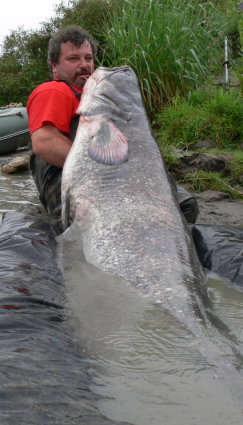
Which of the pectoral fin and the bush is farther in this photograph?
the bush

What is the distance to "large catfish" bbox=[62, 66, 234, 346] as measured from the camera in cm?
241

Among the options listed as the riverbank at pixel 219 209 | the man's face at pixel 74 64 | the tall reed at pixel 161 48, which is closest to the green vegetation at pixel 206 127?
the tall reed at pixel 161 48

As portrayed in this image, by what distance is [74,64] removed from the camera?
4.36 metres

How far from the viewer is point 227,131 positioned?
263 inches

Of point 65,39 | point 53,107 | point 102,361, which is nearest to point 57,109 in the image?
point 53,107

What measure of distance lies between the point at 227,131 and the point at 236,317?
450 cm

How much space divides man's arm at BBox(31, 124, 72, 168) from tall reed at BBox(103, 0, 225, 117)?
3604 mm

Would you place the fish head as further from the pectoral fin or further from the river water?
the river water

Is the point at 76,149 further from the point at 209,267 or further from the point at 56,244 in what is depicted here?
the point at 209,267

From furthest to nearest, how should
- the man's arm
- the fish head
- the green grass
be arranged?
the green grass → the man's arm → the fish head

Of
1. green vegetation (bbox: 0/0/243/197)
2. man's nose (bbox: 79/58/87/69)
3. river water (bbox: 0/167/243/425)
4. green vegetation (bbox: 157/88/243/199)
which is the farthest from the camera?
green vegetation (bbox: 0/0/243/197)

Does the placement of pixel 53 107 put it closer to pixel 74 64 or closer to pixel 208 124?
pixel 74 64

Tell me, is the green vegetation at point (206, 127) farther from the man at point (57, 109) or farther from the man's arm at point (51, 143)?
the man's arm at point (51, 143)

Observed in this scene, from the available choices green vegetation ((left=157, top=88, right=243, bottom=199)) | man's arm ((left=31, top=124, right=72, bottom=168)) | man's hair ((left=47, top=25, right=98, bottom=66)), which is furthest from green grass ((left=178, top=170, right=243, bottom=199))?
man's arm ((left=31, top=124, right=72, bottom=168))
